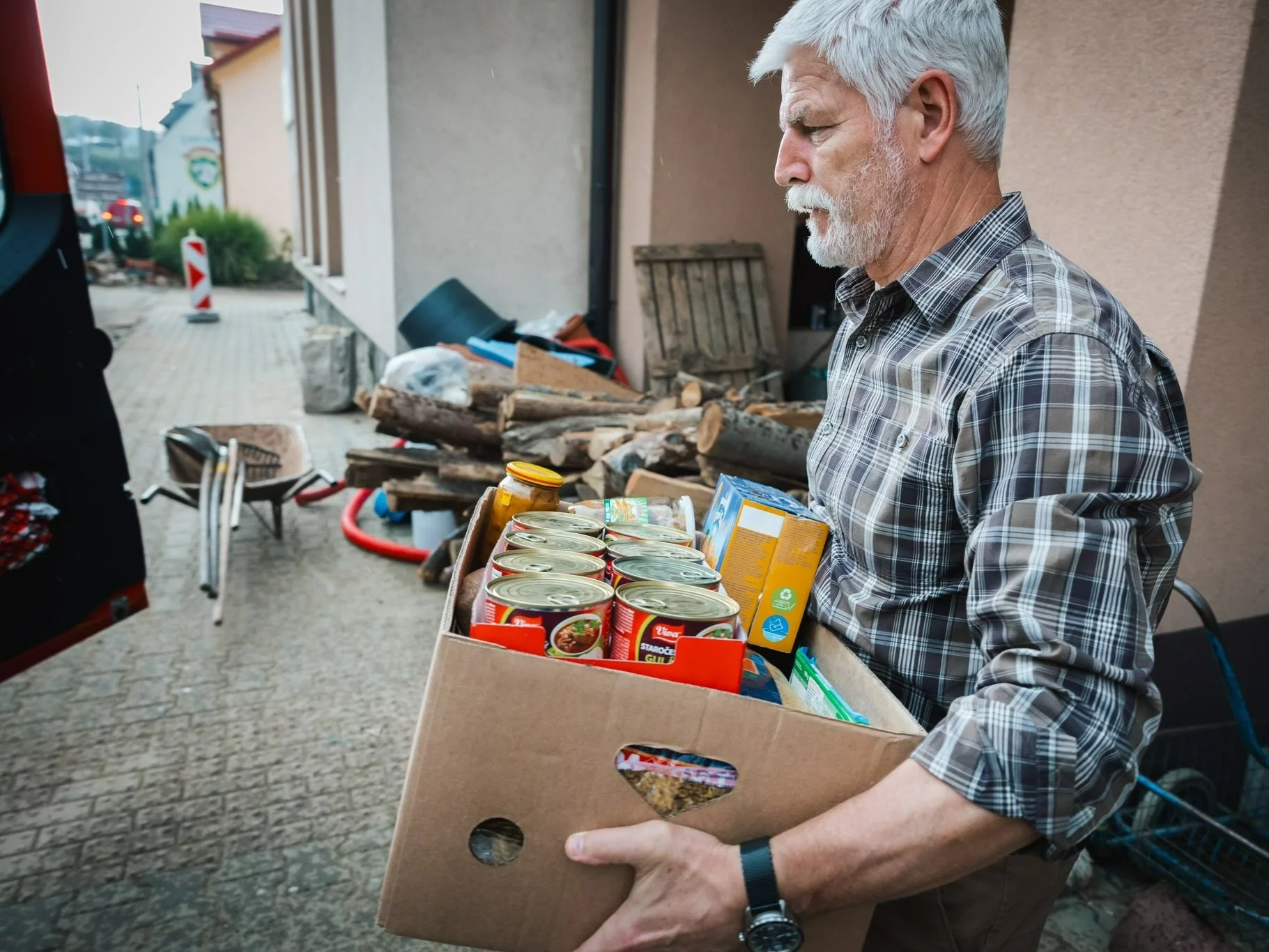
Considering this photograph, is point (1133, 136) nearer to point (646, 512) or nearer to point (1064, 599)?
point (646, 512)

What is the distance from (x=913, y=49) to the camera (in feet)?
4.33

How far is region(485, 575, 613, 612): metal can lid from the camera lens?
3.96 ft

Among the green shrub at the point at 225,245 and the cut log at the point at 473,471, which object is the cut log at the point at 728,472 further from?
the green shrub at the point at 225,245

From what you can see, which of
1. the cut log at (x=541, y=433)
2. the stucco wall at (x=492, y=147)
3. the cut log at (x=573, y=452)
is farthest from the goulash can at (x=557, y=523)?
the stucco wall at (x=492, y=147)

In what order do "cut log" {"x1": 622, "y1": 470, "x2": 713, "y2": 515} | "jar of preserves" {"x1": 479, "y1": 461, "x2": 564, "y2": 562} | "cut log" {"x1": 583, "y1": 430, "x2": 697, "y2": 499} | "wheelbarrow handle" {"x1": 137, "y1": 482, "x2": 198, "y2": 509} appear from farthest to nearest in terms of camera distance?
1. "wheelbarrow handle" {"x1": 137, "y1": 482, "x2": 198, "y2": 509}
2. "cut log" {"x1": 583, "y1": 430, "x2": 697, "y2": 499}
3. "cut log" {"x1": 622, "y1": 470, "x2": 713, "y2": 515}
4. "jar of preserves" {"x1": 479, "y1": 461, "x2": 564, "y2": 562}

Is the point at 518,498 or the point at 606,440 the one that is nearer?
the point at 518,498

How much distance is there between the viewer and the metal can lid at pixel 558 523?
1611 millimetres

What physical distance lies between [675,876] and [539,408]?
3753mm

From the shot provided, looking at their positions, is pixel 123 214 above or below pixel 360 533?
above

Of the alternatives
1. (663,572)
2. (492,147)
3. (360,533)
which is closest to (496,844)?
(663,572)

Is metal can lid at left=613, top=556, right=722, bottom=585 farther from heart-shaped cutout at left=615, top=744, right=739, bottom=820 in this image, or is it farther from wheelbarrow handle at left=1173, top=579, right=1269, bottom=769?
wheelbarrow handle at left=1173, top=579, right=1269, bottom=769

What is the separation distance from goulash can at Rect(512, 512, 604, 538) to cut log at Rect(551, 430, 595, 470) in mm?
2628

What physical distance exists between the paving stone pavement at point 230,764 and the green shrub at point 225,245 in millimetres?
21314

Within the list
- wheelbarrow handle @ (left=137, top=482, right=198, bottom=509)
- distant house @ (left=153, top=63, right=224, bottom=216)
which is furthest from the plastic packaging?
distant house @ (left=153, top=63, right=224, bottom=216)
